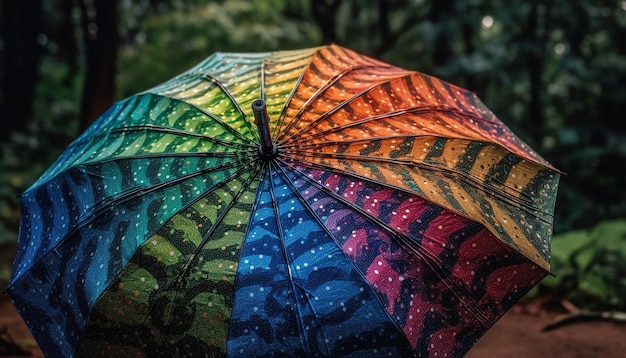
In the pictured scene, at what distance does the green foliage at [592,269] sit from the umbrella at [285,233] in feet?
10.8

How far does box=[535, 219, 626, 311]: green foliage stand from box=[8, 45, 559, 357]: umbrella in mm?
3285

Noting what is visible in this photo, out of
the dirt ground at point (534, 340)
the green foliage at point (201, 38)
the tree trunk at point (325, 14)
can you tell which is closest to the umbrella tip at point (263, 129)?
the dirt ground at point (534, 340)

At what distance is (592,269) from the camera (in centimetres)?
571

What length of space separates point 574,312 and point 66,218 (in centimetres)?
429

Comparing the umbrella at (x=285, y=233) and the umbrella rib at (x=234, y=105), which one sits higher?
the umbrella rib at (x=234, y=105)

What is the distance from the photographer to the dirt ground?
4.31 metres

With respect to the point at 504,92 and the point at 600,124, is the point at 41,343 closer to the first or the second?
the point at 600,124

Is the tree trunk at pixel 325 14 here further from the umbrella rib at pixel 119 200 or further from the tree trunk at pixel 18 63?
the umbrella rib at pixel 119 200

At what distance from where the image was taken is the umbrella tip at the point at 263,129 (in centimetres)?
214

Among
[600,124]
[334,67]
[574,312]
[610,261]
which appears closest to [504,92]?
[600,124]

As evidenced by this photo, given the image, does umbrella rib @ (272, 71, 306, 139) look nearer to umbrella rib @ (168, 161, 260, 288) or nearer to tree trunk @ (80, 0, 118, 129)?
umbrella rib @ (168, 161, 260, 288)

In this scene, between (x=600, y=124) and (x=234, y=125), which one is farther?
(x=600, y=124)

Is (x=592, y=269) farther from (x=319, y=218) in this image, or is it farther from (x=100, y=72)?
(x=100, y=72)

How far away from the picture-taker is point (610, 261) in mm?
5770
